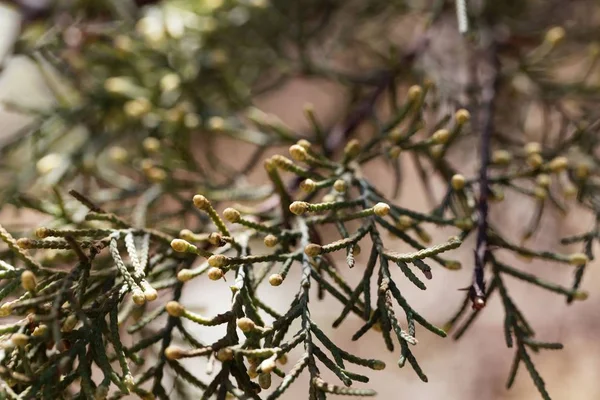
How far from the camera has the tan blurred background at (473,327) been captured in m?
2.70

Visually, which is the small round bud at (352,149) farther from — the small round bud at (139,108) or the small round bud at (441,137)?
the small round bud at (139,108)

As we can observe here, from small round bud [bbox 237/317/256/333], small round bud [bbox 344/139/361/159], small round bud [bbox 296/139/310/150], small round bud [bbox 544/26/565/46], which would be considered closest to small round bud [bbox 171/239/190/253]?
small round bud [bbox 237/317/256/333]

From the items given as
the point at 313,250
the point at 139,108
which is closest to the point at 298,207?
the point at 313,250

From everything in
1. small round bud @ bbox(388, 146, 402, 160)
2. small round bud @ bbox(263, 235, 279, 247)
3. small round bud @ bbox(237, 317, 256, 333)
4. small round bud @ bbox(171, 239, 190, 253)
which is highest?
small round bud @ bbox(171, 239, 190, 253)

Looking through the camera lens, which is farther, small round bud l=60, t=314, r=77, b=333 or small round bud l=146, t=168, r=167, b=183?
small round bud l=146, t=168, r=167, b=183

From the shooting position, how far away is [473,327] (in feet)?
10.1

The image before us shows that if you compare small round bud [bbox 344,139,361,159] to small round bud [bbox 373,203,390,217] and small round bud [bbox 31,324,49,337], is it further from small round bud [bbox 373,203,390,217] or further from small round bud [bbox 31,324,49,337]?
small round bud [bbox 31,324,49,337]

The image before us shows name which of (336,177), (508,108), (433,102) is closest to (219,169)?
(433,102)

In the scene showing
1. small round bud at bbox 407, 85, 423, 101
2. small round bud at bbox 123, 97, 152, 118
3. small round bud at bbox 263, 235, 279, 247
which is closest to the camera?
small round bud at bbox 263, 235, 279, 247

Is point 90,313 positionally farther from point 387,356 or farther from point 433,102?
point 387,356

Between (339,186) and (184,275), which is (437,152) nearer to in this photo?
(339,186)

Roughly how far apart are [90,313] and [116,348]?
0.09m

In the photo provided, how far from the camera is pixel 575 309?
284 cm

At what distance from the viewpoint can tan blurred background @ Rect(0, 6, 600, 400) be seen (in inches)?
106
